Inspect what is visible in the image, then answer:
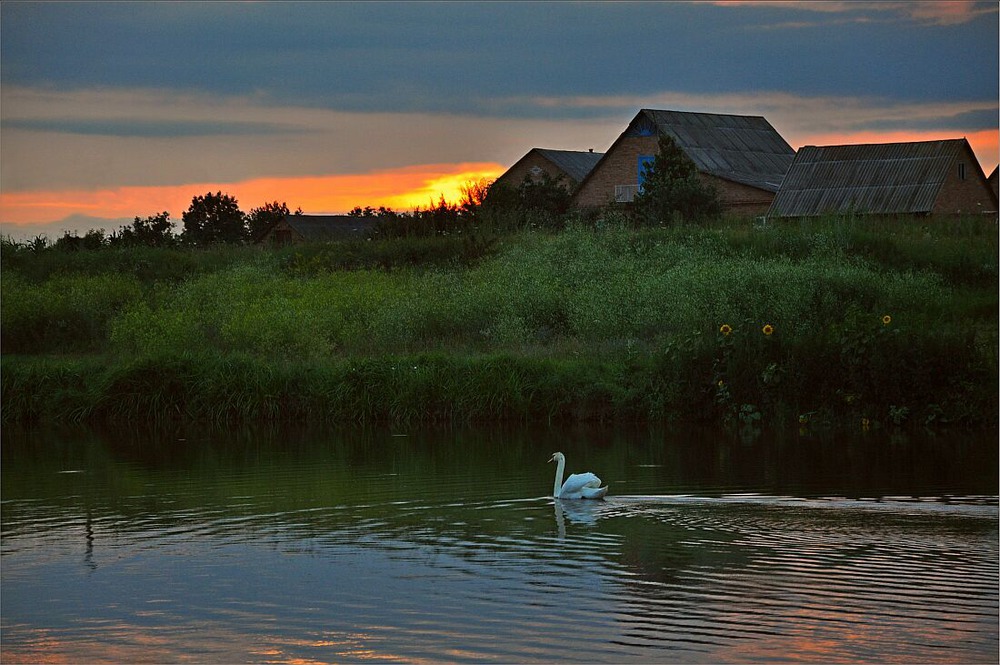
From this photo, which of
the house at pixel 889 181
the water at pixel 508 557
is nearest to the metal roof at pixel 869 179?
the house at pixel 889 181

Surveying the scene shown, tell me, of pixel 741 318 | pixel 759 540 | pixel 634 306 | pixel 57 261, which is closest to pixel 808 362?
pixel 741 318

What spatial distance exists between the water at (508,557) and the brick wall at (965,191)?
30642mm

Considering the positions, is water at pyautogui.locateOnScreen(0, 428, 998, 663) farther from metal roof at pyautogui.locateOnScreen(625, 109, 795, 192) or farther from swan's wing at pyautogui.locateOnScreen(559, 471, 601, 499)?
metal roof at pyautogui.locateOnScreen(625, 109, 795, 192)

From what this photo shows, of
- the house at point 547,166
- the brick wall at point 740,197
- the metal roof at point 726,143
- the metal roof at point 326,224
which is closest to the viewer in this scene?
the brick wall at point 740,197

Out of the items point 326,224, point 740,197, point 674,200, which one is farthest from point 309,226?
point 674,200

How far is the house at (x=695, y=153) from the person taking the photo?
182 ft

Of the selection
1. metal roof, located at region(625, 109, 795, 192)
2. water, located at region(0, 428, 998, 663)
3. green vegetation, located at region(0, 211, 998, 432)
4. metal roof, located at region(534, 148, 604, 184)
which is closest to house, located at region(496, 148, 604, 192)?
metal roof, located at region(534, 148, 604, 184)

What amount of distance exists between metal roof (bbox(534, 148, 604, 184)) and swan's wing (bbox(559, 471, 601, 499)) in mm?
50983

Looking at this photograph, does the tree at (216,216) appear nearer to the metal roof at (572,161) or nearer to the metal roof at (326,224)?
the metal roof at (326,224)

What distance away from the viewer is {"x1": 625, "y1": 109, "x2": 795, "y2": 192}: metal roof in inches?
2173

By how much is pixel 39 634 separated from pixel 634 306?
22.0 metres

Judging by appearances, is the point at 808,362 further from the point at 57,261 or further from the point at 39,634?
the point at 57,261

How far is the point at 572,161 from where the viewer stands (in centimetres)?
6912

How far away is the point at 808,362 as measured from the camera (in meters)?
22.9
